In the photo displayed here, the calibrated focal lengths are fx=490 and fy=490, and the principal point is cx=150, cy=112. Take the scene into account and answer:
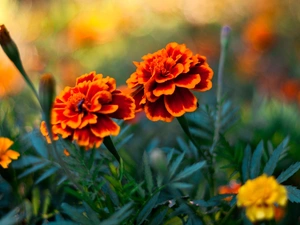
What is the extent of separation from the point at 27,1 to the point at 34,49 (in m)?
1.30

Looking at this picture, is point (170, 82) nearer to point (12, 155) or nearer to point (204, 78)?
point (204, 78)

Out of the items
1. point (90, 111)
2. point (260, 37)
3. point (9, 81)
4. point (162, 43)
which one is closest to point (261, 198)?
point (90, 111)

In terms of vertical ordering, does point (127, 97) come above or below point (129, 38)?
above

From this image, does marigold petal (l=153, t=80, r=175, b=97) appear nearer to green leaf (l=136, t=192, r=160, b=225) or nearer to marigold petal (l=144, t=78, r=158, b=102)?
marigold petal (l=144, t=78, r=158, b=102)

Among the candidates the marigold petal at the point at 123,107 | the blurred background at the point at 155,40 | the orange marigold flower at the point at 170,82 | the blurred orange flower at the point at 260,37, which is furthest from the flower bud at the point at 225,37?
the blurred orange flower at the point at 260,37

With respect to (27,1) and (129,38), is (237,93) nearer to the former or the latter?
(129,38)

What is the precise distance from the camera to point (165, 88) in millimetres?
610

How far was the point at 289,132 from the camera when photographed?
110cm

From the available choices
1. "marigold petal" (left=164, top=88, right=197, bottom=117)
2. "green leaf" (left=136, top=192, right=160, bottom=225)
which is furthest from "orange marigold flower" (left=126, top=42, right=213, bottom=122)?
"green leaf" (left=136, top=192, right=160, bottom=225)

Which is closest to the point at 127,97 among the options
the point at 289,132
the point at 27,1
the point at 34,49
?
the point at 289,132

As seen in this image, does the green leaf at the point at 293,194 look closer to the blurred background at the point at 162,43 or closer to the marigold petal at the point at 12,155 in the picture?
the marigold petal at the point at 12,155

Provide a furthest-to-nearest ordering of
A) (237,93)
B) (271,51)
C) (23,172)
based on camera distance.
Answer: (271,51)
(237,93)
(23,172)

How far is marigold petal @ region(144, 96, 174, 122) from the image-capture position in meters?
0.61

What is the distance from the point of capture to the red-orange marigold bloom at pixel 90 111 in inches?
22.3
